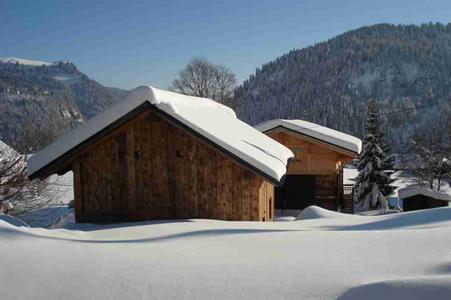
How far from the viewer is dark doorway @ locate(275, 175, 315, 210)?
1980cm

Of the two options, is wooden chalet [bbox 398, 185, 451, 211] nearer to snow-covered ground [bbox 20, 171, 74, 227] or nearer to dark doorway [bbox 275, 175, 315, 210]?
dark doorway [bbox 275, 175, 315, 210]

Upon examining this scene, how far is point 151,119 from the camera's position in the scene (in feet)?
31.9

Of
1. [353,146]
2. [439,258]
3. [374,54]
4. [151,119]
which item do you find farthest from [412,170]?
[374,54]

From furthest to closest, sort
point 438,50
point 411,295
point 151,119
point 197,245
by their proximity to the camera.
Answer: point 438,50, point 151,119, point 197,245, point 411,295

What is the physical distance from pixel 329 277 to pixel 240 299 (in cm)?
89

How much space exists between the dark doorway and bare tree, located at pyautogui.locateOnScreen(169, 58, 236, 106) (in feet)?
63.1

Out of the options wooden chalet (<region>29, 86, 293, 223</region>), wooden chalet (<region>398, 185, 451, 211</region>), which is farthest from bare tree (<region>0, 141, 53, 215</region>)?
wooden chalet (<region>398, 185, 451, 211</region>)

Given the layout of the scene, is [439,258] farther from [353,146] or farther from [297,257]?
[353,146]

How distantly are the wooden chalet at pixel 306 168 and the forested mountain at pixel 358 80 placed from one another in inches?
3536

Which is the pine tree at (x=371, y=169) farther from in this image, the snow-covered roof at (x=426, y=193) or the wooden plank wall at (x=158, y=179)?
the wooden plank wall at (x=158, y=179)

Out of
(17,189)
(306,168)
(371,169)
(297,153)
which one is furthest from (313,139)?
(17,189)

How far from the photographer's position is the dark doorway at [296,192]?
19.8m

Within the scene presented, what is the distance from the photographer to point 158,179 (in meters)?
9.77

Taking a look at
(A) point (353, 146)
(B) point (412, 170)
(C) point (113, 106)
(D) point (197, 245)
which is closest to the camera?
(D) point (197, 245)
